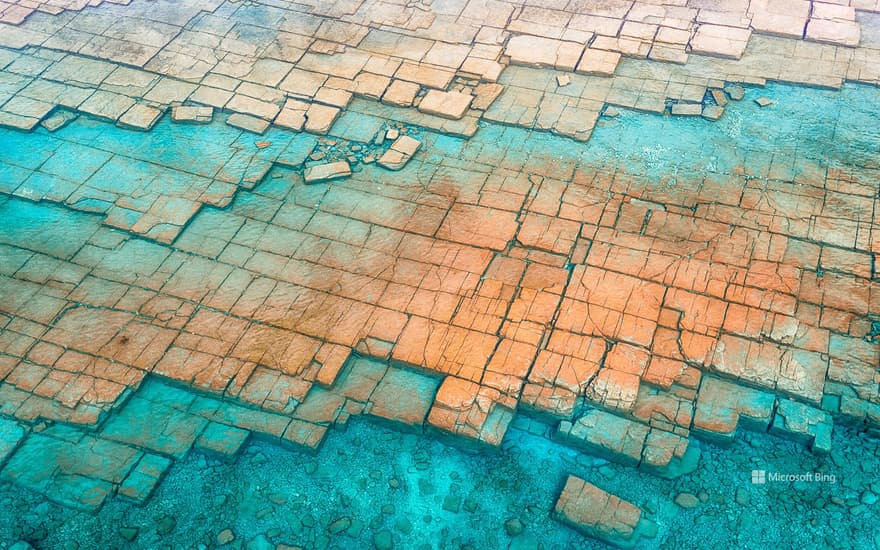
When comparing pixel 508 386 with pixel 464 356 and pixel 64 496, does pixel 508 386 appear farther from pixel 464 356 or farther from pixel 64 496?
pixel 64 496

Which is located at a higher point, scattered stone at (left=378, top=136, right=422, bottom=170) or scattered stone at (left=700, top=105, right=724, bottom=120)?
scattered stone at (left=378, top=136, right=422, bottom=170)

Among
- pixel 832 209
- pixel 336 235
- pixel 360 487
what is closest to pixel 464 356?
pixel 360 487

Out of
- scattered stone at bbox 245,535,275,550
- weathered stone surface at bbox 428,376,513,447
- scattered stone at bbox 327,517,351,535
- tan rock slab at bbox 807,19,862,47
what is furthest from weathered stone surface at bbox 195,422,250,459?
tan rock slab at bbox 807,19,862,47

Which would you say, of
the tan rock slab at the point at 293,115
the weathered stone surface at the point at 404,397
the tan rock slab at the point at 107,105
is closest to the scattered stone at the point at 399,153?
the tan rock slab at the point at 293,115

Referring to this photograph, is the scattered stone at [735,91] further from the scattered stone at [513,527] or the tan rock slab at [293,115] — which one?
the scattered stone at [513,527]

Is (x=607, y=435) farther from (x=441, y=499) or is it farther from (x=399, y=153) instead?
(x=399, y=153)

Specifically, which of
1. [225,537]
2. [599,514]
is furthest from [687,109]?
[225,537]

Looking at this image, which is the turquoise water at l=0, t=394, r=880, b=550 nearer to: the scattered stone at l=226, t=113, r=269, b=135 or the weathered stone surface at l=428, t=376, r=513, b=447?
the weathered stone surface at l=428, t=376, r=513, b=447
